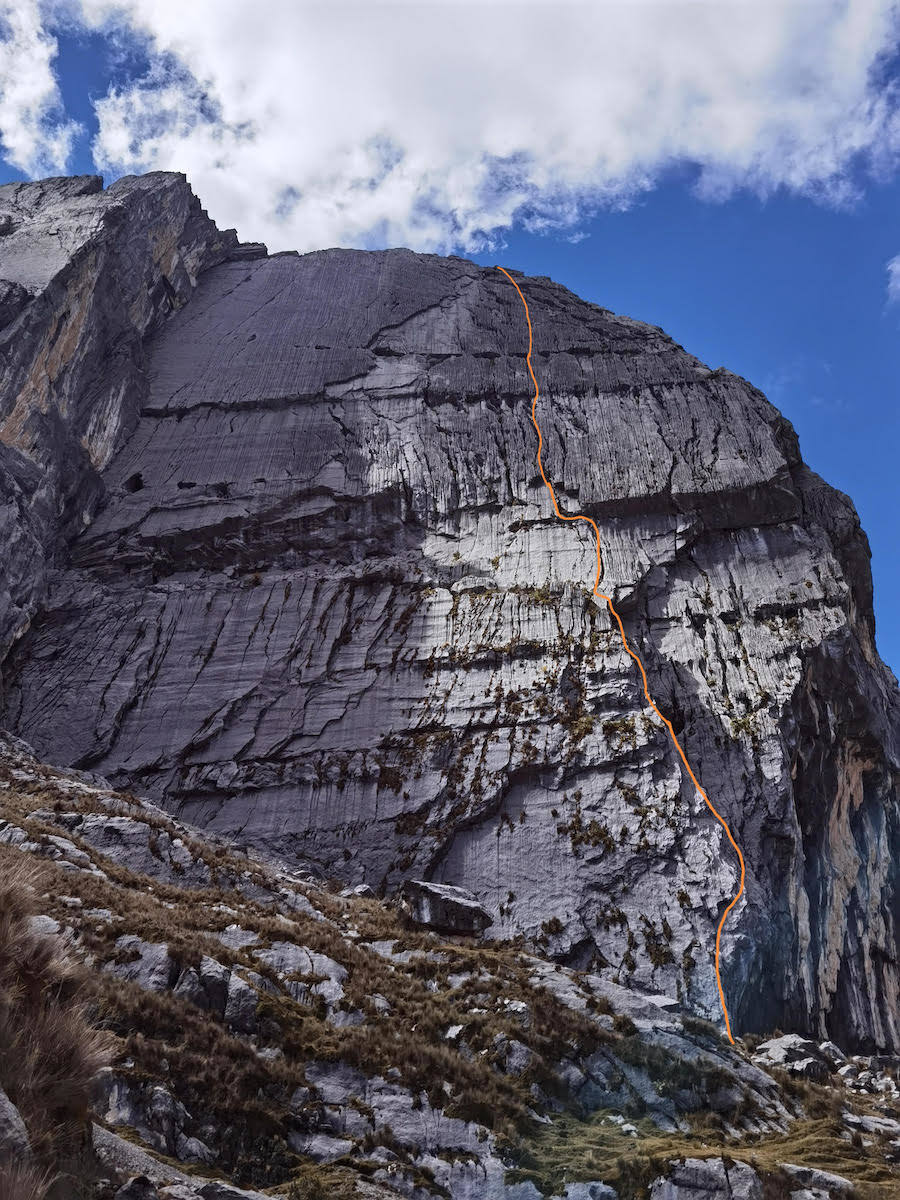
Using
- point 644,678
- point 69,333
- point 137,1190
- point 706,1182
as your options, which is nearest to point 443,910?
point 644,678

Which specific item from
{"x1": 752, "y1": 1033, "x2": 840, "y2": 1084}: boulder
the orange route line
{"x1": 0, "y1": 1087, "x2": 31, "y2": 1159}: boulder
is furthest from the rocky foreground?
the orange route line

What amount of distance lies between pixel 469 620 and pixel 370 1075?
22.6 meters

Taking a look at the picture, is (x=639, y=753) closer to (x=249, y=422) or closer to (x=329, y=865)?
(x=329, y=865)

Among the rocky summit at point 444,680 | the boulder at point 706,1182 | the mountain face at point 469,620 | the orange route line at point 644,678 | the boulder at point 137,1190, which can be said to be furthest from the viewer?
the mountain face at point 469,620

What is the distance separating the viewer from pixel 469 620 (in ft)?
117

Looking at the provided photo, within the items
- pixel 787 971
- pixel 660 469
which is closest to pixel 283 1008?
pixel 787 971

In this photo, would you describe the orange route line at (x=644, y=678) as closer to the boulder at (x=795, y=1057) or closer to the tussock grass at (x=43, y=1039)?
the boulder at (x=795, y=1057)

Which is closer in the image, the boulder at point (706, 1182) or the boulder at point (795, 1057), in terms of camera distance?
the boulder at point (706, 1182)

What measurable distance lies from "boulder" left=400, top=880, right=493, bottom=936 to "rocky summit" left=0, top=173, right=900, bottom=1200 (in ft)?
0.37

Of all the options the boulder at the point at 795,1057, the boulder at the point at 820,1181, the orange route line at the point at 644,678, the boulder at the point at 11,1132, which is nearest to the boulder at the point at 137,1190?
the boulder at the point at 11,1132

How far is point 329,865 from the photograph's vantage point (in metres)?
29.6

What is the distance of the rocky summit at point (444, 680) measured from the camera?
16.4 m

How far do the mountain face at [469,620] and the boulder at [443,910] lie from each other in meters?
3.01

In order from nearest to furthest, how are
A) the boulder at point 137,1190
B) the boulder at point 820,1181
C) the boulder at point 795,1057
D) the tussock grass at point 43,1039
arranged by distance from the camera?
1. the tussock grass at point 43,1039
2. the boulder at point 137,1190
3. the boulder at point 820,1181
4. the boulder at point 795,1057
